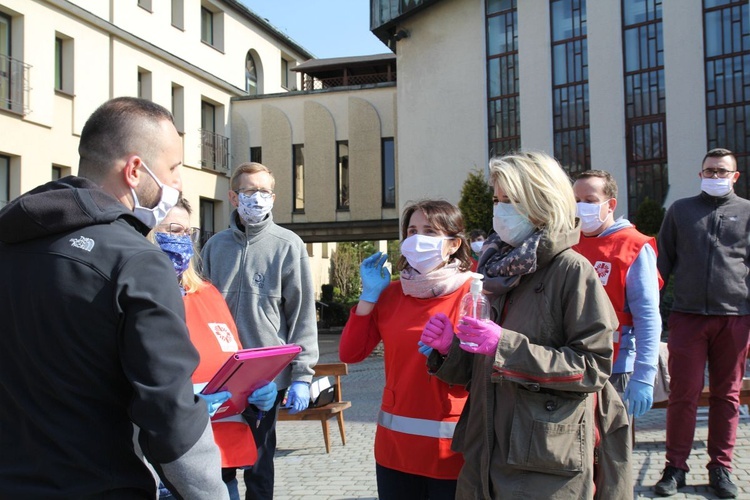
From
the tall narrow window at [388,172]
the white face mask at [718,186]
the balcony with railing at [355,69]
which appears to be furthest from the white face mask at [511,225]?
the balcony with railing at [355,69]

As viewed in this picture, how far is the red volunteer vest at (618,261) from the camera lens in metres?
4.38

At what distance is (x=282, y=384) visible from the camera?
4383 mm

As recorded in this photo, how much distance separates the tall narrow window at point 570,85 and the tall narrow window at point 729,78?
3142mm

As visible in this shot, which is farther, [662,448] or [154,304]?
[662,448]

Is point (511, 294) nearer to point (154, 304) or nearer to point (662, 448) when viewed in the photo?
point (154, 304)

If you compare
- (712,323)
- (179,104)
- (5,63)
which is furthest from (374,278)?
(179,104)

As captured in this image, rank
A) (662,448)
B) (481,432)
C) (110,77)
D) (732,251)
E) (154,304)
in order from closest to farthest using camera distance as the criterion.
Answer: (154,304) < (481,432) < (732,251) < (662,448) < (110,77)

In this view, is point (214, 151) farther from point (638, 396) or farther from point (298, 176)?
point (638, 396)

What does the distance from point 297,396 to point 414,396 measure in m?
1.04

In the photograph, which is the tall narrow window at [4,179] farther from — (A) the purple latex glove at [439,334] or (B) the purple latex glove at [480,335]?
(B) the purple latex glove at [480,335]

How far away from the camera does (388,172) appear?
27.0 meters

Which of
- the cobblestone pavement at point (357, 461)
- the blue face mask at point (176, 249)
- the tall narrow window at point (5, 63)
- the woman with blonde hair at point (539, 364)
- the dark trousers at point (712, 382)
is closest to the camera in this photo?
the woman with blonde hair at point (539, 364)

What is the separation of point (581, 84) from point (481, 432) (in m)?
19.5

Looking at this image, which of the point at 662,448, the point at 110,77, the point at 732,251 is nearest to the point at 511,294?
the point at 732,251
